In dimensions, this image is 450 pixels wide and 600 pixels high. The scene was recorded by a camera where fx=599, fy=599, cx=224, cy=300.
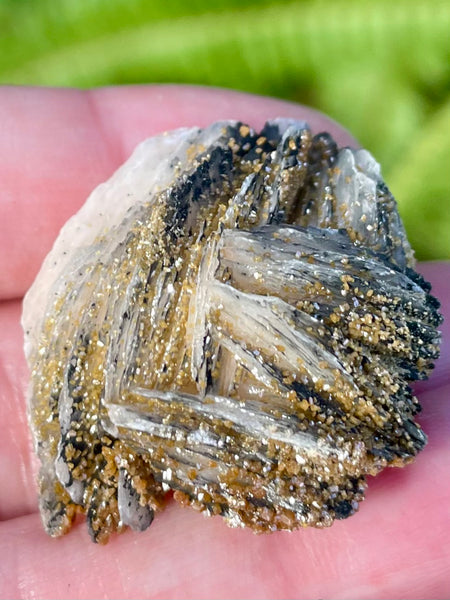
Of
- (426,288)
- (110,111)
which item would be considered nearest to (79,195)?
(110,111)

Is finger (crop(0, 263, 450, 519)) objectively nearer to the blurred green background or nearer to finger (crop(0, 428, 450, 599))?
finger (crop(0, 428, 450, 599))

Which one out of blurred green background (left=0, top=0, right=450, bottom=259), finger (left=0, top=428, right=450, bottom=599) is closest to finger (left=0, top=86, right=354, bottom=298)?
blurred green background (left=0, top=0, right=450, bottom=259)

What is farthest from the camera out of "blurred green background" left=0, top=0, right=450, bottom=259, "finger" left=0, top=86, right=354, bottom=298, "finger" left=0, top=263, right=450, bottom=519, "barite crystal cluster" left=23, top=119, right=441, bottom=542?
"blurred green background" left=0, top=0, right=450, bottom=259

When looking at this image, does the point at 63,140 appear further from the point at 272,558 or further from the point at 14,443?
the point at 272,558

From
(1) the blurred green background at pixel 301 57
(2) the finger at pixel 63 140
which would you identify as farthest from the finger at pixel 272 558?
(1) the blurred green background at pixel 301 57

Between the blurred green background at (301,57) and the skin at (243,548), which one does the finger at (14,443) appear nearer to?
the skin at (243,548)

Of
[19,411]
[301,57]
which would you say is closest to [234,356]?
[19,411]
